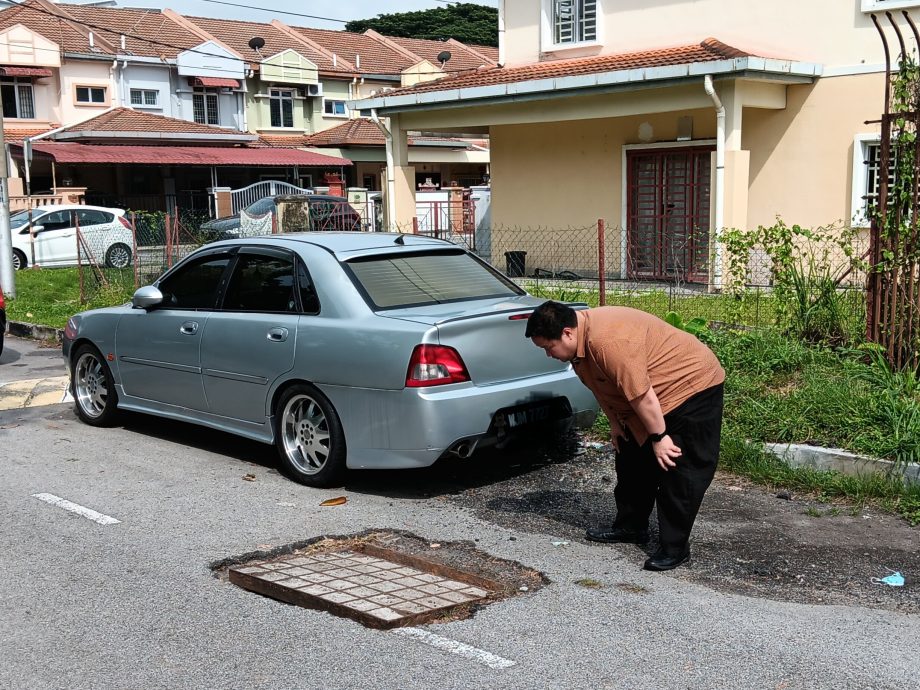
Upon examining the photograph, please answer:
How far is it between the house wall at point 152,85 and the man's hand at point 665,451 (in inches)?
1578

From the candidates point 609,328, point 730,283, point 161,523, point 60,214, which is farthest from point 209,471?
point 60,214

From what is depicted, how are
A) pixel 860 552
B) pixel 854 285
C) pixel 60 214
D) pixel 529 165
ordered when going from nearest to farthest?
pixel 860 552
pixel 854 285
pixel 529 165
pixel 60 214

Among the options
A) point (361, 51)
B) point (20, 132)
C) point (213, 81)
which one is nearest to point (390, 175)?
point (20, 132)

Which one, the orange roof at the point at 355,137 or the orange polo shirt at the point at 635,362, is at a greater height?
the orange roof at the point at 355,137

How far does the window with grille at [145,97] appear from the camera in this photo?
42094 mm

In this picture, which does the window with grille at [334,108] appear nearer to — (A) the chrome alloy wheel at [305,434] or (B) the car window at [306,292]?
(B) the car window at [306,292]

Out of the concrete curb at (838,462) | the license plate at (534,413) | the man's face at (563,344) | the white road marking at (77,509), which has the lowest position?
the white road marking at (77,509)

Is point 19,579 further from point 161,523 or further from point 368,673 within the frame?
point 368,673

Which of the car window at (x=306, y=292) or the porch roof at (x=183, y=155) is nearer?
the car window at (x=306, y=292)

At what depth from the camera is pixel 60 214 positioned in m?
23.9

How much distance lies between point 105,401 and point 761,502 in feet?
17.1

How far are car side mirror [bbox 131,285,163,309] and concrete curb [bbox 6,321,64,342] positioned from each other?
22.8 feet

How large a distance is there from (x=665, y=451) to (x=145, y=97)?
135ft

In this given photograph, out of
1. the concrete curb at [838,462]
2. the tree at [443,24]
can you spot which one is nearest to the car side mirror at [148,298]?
the concrete curb at [838,462]
